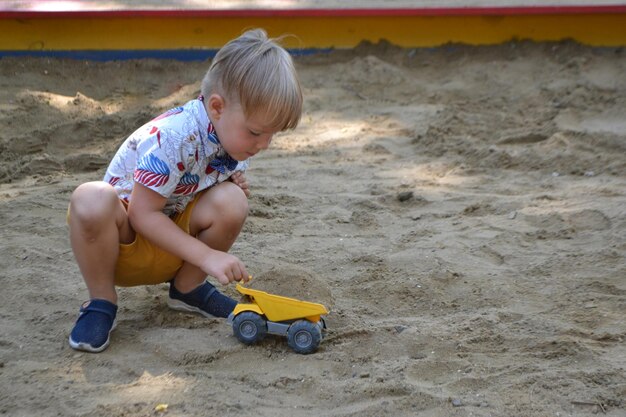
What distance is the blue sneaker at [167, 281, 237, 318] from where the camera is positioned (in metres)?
2.60

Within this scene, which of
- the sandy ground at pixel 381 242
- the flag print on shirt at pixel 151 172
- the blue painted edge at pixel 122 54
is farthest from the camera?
the blue painted edge at pixel 122 54

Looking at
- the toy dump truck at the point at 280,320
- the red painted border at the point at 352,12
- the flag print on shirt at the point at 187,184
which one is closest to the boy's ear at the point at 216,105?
the flag print on shirt at the point at 187,184

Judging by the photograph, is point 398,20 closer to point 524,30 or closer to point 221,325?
point 524,30

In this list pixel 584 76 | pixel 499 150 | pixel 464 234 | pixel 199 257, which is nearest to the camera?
pixel 199 257

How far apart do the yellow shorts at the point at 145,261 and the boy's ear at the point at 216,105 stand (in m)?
0.31

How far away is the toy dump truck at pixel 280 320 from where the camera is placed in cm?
234

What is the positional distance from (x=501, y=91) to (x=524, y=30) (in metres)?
0.73

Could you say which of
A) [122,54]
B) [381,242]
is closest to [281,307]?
[381,242]

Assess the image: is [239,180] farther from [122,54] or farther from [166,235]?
[122,54]

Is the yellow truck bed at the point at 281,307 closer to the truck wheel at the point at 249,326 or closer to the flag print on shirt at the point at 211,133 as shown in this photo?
the truck wheel at the point at 249,326

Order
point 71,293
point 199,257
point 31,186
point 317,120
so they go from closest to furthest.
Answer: point 199,257, point 71,293, point 31,186, point 317,120

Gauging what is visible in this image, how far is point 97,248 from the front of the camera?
236cm

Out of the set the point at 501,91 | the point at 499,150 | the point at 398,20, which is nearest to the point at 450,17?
the point at 398,20

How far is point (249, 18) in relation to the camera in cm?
538
